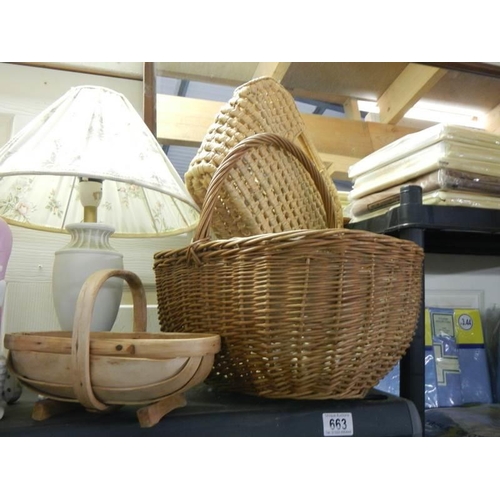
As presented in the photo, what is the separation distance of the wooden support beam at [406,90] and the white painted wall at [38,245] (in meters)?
0.69

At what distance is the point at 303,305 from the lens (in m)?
0.52

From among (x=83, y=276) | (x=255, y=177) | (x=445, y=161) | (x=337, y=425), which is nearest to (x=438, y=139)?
(x=445, y=161)

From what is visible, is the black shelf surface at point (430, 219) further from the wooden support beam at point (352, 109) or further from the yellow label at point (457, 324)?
the wooden support beam at point (352, 109)

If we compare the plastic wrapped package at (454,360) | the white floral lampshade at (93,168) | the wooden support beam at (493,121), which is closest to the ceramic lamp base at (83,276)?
the white floral lampshade at (93,168)

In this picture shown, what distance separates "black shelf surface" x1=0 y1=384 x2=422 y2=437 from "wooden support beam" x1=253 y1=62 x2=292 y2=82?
819 mm

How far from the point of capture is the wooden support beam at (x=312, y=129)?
1.11 m

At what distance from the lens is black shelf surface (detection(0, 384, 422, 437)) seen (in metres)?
0.48

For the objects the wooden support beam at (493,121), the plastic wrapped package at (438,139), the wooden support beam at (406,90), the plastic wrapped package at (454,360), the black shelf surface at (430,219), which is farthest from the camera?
the wooden support beam at (493,121)

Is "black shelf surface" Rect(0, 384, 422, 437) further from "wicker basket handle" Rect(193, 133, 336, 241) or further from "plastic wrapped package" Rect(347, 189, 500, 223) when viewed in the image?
"plastic wrapped package" Rect(347, 189, 500, 223)

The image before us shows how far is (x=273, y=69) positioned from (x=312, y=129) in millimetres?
209

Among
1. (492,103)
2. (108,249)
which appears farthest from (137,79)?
(492,103)

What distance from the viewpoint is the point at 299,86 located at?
123 centimetres
